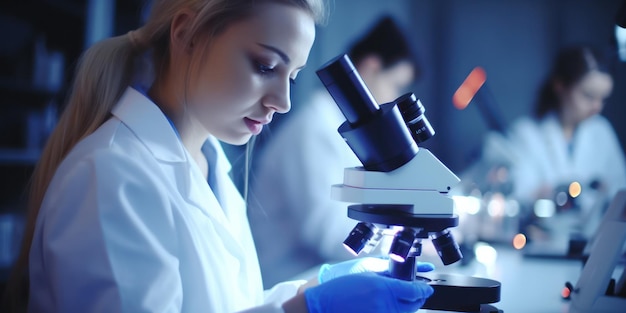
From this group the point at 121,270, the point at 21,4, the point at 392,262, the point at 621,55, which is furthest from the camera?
the point at 21,4

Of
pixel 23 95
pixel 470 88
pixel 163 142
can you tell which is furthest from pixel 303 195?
pixel 23 95

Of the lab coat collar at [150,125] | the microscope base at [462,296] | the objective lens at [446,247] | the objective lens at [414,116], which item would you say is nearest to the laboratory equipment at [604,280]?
the microscope base at [462,296]

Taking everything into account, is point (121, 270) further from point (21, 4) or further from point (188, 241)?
point (21, 4)

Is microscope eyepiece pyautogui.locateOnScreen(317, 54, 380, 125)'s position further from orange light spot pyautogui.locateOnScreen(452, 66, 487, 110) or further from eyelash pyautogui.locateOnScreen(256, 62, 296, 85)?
orange light spot pyautogui.locateOnScreen(452, 66, 487, 110)

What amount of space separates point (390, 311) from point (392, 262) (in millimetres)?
102

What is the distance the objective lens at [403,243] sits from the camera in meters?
0.75

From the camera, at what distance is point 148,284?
0.75m

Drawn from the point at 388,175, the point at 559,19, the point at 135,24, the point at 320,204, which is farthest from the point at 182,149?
the point at 559,19

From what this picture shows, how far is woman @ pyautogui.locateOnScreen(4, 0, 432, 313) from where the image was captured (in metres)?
0.75

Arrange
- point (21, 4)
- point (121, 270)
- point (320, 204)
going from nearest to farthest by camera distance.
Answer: point (121, 270), point (320, 204), point (21, 4)

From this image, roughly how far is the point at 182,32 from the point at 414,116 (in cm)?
51

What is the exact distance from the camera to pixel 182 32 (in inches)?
Result: 39.2

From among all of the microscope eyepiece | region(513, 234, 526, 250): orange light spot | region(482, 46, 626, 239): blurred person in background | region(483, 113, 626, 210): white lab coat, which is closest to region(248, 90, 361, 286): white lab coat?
region(513, 234, 526, 250): orange light spot

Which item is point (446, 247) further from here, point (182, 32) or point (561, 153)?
point (561, 153)
